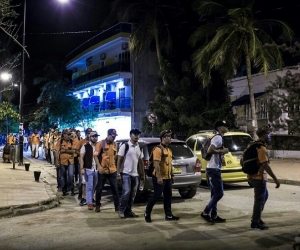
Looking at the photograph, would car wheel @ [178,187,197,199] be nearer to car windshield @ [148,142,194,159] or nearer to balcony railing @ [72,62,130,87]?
car windshield @ [148,142,194,159]

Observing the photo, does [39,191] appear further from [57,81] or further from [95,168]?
[57,81]

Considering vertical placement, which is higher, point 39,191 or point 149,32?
point 149,32

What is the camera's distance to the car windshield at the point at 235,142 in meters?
13.3

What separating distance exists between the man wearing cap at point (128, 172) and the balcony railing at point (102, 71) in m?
29.3

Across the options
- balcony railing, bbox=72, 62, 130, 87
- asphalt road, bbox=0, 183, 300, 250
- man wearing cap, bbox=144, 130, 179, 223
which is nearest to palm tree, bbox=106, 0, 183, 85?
balcony railing, bbox=72, 62, 130, 87

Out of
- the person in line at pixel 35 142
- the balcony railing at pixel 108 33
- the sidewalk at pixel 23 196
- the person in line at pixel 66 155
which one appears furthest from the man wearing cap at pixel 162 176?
the balcony railing at pixel 108 33

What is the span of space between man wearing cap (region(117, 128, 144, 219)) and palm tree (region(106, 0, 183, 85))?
2167 centimetres

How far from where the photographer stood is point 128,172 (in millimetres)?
8836

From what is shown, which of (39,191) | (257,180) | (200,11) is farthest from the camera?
(200,11)

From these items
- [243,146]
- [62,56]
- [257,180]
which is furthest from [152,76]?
[257,180]

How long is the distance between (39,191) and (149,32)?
1974 centimetres

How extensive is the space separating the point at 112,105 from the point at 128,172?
31709 millimetres

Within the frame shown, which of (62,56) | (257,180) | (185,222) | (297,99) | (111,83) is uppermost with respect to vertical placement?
(62,56)

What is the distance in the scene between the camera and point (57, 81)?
4338 cm
